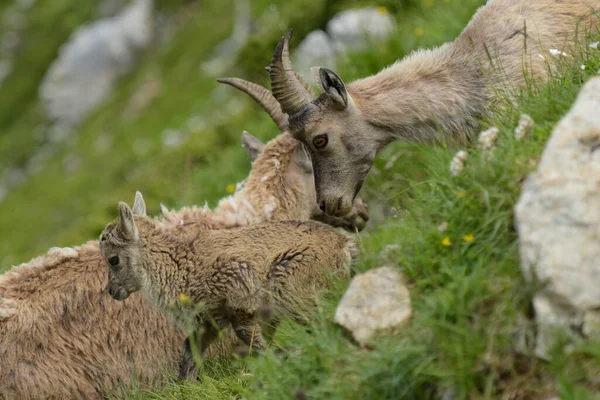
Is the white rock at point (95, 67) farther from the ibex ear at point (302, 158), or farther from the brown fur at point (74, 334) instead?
the brown fur at point (74, 334)

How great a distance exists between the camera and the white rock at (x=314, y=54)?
50.9 feet

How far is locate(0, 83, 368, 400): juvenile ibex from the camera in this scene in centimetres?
721

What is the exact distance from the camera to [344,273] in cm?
633

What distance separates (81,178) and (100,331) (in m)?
37.7

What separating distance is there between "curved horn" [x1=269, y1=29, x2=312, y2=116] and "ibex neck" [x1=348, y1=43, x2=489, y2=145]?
1.89 feet

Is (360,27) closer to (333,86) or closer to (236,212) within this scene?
(236,212)

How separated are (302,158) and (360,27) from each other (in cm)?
647

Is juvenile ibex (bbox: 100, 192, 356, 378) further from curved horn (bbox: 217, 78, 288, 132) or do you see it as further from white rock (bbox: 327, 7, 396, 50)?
white rock (bbox: 327, 7, 396, 50)

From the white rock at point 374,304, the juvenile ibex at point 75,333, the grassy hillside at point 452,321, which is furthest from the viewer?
the juvenile ibex at point 75,333

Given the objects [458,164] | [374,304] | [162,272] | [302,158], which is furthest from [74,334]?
[458,164]

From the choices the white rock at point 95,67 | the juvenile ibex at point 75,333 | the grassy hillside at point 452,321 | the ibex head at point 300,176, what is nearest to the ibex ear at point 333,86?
the ibex head at point 300,176

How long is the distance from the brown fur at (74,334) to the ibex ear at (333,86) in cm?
200

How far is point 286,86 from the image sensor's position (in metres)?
7.67

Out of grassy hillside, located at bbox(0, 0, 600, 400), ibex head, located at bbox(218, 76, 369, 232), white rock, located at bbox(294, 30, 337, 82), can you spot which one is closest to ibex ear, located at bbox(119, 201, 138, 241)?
grassy hillside, located at bbox(0, 0, 600, 400)
